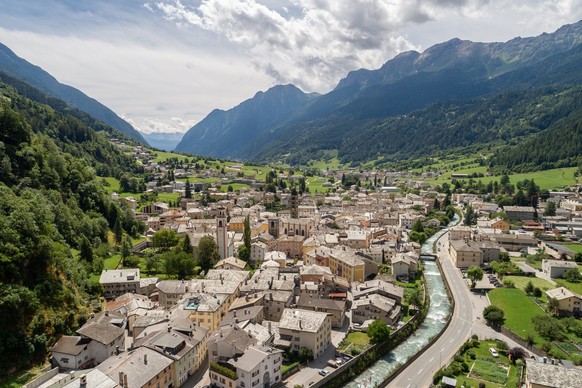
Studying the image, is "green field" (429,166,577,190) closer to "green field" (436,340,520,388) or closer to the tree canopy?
"green field" (436,340,520,388)

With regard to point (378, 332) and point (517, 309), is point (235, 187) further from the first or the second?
point (378, 332)

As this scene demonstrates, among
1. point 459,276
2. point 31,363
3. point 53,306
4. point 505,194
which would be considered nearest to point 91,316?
point 53,306

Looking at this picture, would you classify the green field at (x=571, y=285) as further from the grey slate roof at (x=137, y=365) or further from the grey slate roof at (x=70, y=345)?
the grey slate roof at (x=70, y=345)

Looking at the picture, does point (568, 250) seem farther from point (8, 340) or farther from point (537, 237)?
point (8, 340)

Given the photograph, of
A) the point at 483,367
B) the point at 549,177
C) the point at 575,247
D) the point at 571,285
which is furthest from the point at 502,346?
the point at 549,177

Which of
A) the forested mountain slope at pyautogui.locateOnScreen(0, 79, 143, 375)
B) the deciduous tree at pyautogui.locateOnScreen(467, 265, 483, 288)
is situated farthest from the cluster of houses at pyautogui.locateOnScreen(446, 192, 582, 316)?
the forested mountain slope at pyautogui.locateOnScreen(0, 79, 143, 375)

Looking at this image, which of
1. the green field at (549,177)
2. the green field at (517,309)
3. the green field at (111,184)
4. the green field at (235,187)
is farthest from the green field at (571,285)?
the green field at (235,187)
